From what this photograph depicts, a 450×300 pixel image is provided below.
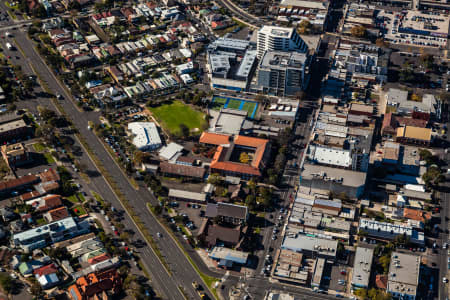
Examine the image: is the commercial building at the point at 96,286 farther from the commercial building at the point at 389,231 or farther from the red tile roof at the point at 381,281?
the commercial building at the point at 389,231

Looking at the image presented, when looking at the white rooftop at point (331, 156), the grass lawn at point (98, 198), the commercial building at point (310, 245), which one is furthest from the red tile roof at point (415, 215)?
the grass lawn at point (98, 198)

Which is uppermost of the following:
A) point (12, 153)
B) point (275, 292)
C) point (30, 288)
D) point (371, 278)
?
point (12, 153)

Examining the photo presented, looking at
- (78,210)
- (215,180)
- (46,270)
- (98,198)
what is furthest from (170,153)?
(46,270)

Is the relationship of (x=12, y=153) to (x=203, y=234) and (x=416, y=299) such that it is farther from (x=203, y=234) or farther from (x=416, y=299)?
(x=416, y=299)

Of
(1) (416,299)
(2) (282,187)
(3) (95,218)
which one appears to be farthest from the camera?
(2) (282,187)

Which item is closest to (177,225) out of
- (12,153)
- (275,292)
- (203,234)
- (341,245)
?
(203,234)

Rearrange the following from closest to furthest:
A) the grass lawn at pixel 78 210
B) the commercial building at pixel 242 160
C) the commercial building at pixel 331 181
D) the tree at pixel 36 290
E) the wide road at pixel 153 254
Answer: the tree at pixel 36 290 < the wide road at pixel 153 254 < the grass lawn at pixel 78 210 < the commercial building at pixel 331 181 < the commercial building at pixel 242 160

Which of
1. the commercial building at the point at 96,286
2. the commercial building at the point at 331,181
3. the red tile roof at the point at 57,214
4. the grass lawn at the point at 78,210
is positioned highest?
the commercial building at the point at 331,181

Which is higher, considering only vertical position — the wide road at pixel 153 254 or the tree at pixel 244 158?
the tree at pixel 244 158
